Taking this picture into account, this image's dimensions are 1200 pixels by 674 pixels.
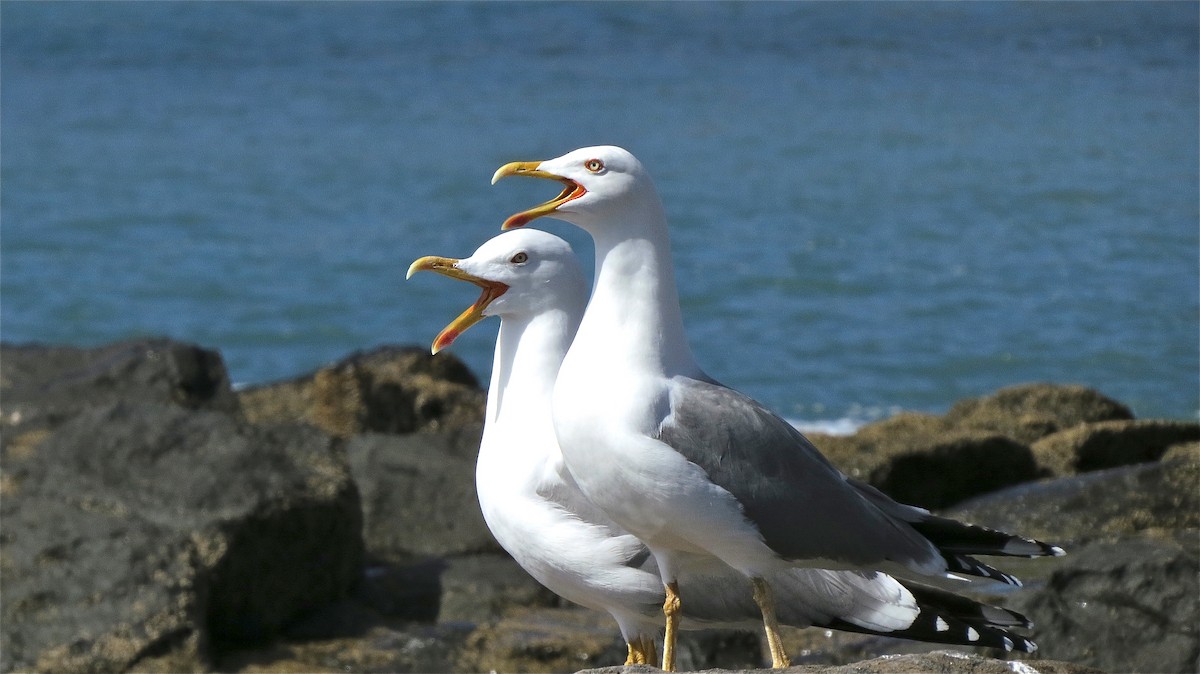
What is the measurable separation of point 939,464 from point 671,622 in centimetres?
397

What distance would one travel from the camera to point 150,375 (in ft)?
29.3

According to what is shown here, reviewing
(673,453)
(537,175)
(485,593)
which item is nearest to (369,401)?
(485,593)

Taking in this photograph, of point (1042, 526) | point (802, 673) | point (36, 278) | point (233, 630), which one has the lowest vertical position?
point (36, 278)

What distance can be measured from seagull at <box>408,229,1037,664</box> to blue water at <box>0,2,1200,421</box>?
965 cm

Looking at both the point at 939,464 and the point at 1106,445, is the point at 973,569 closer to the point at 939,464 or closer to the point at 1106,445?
the point at 939,464

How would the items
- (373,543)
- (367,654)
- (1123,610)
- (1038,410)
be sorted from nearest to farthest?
(1123,610) → (367,654) → (373,543) → (1038,410)

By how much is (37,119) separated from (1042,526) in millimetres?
24863

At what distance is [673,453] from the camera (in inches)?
146

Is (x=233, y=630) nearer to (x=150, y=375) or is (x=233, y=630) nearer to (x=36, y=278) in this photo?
(x=150, y=375)

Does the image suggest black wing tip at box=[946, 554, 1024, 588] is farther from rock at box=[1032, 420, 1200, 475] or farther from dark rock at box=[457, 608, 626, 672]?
rock at box=[1032, 420, 1200, 475]

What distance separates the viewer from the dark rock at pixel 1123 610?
5.20 meters

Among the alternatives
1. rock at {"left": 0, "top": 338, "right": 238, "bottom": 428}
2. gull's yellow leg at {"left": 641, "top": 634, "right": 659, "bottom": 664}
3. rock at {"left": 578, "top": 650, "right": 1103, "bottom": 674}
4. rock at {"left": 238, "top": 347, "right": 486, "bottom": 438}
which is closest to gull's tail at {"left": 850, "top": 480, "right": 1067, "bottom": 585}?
rock at {"left": 578, "top": 650, "right": 1103, "bottom": 674}

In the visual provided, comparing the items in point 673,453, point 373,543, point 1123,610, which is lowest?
point 373,543

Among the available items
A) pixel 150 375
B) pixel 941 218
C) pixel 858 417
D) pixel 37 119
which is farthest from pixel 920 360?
pixel 37 119
